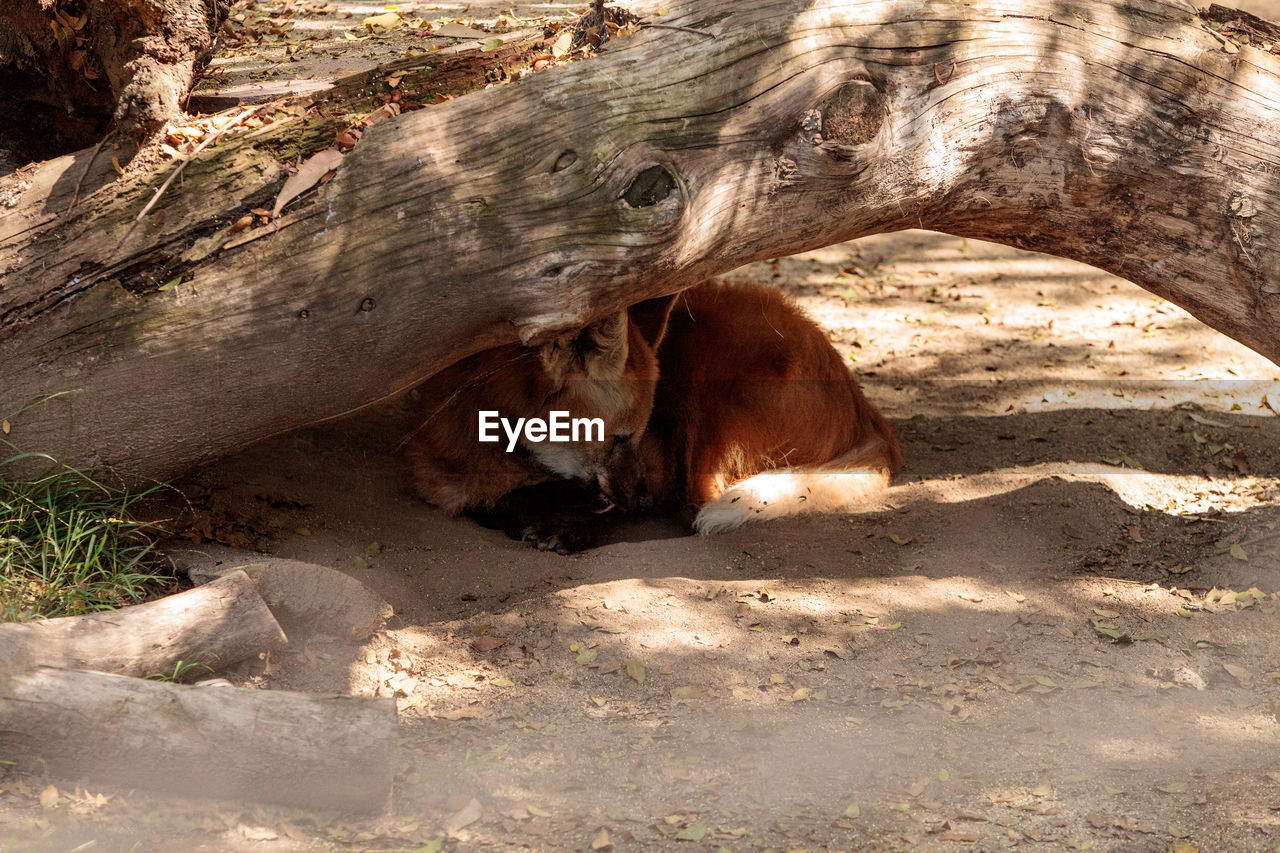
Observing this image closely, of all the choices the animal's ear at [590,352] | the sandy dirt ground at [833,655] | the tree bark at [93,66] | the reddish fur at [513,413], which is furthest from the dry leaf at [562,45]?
the sandy dirt ground at [833,655]

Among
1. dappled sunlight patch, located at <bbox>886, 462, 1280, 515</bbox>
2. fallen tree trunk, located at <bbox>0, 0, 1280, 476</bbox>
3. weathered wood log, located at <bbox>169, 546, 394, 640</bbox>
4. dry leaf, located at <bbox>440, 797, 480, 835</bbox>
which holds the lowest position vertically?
dappled sunlight patch, located at <bbox>886, 462, 1280, 515</bbox>

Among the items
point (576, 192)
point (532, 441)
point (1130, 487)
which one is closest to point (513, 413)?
point (532, 441)

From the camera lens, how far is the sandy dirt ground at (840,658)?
2.46 metres

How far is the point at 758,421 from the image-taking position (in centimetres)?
475

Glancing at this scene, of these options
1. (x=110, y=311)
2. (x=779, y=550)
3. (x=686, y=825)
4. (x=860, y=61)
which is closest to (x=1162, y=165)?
(x=860, y=61)

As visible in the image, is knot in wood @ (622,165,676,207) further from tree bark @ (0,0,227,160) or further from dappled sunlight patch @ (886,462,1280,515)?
dappled sunlight patch @ (886,462,1280,515)

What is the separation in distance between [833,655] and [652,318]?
74.7 inches

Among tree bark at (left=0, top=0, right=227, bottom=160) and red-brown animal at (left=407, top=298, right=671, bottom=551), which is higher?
tree bark at (left=0, top=0, right=227, bottom=160)

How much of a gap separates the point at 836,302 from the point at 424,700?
4.61 metres

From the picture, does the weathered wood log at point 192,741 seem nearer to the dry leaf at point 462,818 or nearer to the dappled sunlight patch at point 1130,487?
the dry leaf at point 462,818

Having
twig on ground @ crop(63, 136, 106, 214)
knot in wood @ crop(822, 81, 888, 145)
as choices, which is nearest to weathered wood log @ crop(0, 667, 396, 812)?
twig on ground @ crop(63, 136, 106, 214)

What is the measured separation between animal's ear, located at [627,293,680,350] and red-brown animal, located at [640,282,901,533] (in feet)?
0.54

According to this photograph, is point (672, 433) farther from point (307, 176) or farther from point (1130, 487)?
point (307, 176)

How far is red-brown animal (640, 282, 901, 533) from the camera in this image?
458cm
